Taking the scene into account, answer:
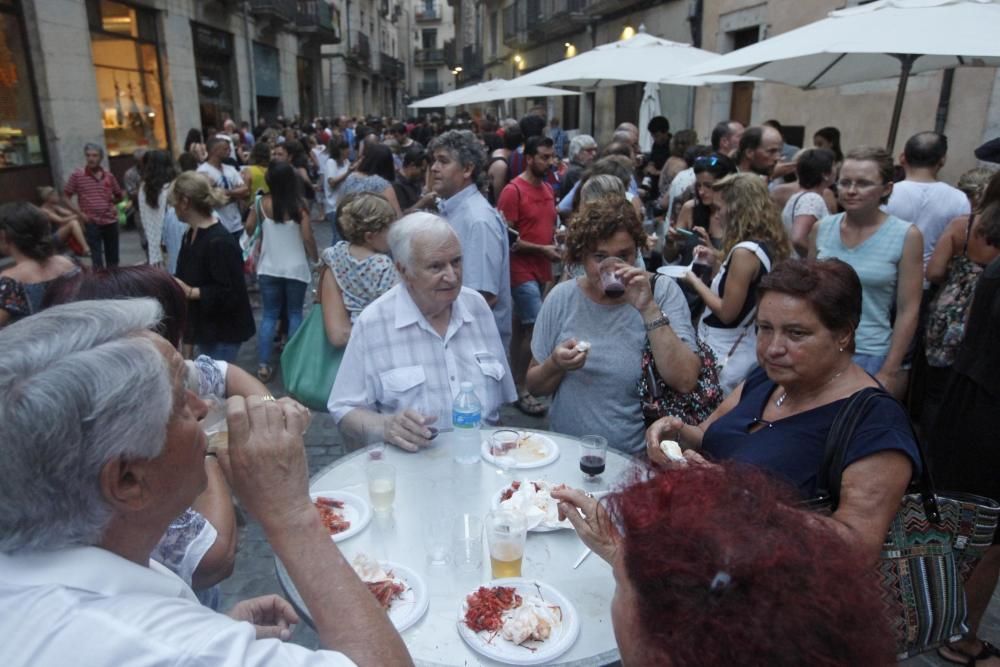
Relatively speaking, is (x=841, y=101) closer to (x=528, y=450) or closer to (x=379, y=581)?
(x=528, y=450)

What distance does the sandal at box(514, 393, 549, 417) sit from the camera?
5.15m

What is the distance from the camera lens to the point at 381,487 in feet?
6.96

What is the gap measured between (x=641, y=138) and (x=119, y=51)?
10.7 m

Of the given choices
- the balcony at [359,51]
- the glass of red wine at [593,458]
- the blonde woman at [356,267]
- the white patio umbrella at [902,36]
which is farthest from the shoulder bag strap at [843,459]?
the balcony at [359,51]

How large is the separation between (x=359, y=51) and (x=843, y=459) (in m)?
41.8

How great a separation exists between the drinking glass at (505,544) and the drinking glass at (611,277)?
3.84 ft

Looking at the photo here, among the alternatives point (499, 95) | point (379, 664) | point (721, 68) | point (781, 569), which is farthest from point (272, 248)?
point (499, 95)

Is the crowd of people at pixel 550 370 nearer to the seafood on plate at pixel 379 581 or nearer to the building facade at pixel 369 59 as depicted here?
the seafood on plate at pixel 379 581

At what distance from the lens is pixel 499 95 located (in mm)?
10758

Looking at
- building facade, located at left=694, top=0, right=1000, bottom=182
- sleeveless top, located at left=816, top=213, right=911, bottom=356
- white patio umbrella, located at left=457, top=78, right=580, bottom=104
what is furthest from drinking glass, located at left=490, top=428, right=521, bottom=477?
white patio umbrella, located at left=457, top=78, right=580, bottom=104

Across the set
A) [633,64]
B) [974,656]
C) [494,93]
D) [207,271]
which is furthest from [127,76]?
[974,656]

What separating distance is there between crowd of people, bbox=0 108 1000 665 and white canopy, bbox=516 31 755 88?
1301mm

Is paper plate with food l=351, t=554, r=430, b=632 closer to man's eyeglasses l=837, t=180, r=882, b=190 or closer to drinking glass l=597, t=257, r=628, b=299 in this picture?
drinking glass l=597, t=257, r=628, b=299

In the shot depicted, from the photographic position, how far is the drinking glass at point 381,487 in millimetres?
2123
